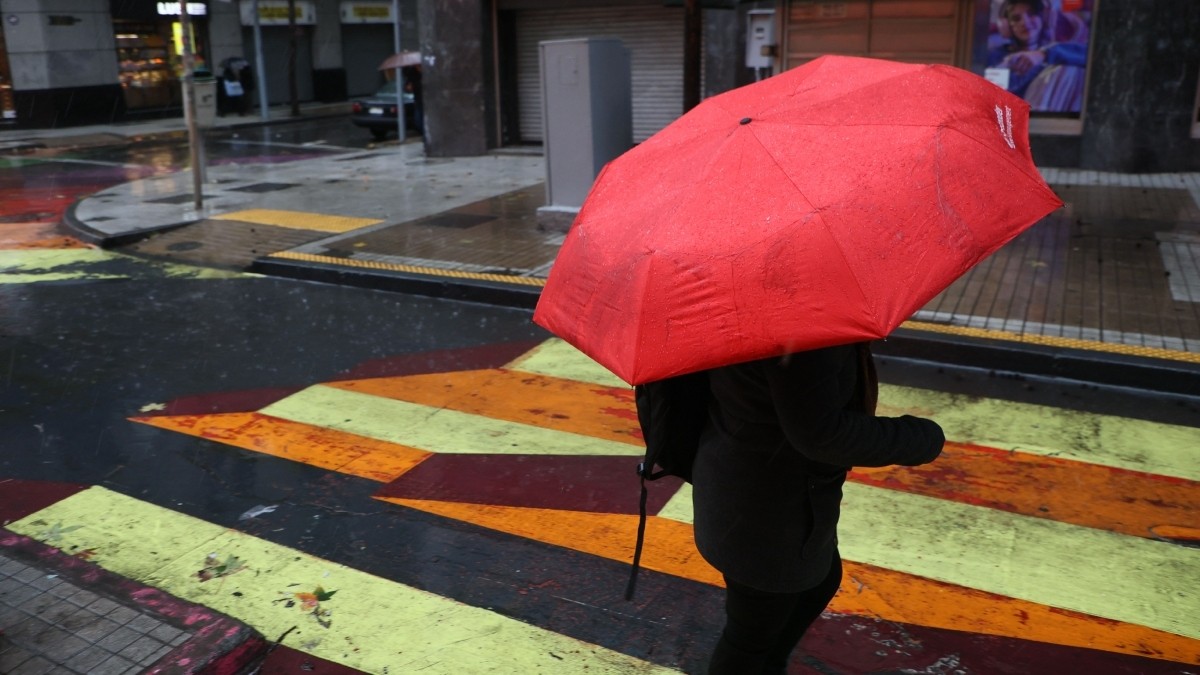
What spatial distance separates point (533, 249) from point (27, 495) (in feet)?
18.9

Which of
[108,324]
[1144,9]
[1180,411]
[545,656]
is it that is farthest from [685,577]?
[1144,9]

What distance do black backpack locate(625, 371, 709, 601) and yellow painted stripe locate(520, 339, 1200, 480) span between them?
10.7 ft

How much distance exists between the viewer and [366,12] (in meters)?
34.5

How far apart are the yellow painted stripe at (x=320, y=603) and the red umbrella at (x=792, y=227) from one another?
151 centimetres

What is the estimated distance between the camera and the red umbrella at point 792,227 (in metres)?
2.13

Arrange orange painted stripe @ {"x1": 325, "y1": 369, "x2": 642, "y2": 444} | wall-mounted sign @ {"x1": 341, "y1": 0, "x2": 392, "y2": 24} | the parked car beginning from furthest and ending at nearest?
wall-mounted sign @ {"x1": 341, "y1": 0, "x2": 392, "y2": 24} → the parked car → orange painted stripe @ {"x1": 325, "y1": 369, "x2": 642, "y2": 444}

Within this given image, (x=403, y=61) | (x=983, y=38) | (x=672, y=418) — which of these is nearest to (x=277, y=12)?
(x=403, y=61)

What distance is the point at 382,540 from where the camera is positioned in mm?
4469

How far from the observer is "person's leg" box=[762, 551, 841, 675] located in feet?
9.21

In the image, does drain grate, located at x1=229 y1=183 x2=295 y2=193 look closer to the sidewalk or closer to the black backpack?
the sidewalk

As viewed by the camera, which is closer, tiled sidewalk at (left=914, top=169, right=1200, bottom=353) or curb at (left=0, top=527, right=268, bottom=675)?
curb at (left=0, top=527, right=268, bottom=675)

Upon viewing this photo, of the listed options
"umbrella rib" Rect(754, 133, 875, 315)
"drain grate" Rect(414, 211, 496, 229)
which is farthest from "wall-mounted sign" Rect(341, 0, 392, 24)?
"umbrella rib" Rect(754, 133, 875, 315)

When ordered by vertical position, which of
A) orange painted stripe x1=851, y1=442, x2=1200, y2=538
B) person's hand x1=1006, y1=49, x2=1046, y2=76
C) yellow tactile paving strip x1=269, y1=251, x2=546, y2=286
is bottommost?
orange painted stripe x1=851, y1=442, x2=1200, y2=538

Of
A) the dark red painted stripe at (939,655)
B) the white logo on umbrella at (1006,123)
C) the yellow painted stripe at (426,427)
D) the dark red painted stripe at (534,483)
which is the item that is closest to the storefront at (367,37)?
the yellow painted stripe at (426,427)
